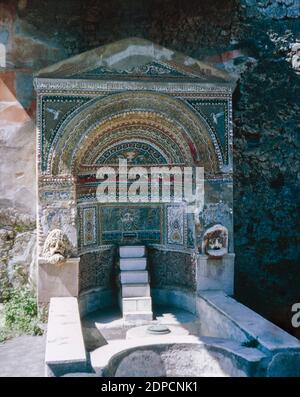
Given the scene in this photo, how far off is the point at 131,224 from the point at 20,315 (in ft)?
6.45

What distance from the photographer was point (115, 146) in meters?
7.37

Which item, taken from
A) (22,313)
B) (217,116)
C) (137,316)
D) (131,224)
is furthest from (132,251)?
(217,116)

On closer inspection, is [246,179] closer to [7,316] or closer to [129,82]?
[129,82]

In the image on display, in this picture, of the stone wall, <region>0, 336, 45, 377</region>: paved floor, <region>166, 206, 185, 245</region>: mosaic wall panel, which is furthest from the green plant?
the stone wall

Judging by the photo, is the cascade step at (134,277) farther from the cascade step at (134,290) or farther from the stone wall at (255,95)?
the stone wall at (255,95)

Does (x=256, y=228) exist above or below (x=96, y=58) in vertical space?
below

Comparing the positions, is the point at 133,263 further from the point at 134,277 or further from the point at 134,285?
the point at 134,285

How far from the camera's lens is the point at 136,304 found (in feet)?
22.7

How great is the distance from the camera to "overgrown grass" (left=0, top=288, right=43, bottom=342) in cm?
638

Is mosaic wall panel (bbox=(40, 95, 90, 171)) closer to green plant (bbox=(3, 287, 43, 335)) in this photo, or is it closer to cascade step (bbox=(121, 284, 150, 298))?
green plant (bbox=(3, 287, 43, 335))

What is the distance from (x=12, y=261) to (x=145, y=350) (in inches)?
108

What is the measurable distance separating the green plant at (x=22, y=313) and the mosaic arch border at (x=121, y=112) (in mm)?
1663

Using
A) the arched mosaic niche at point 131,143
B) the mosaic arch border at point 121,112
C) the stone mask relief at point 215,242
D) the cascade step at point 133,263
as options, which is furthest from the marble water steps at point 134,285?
the mosaic arch border at point 121,112

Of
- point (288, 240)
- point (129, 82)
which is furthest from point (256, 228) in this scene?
point (129, 82)
